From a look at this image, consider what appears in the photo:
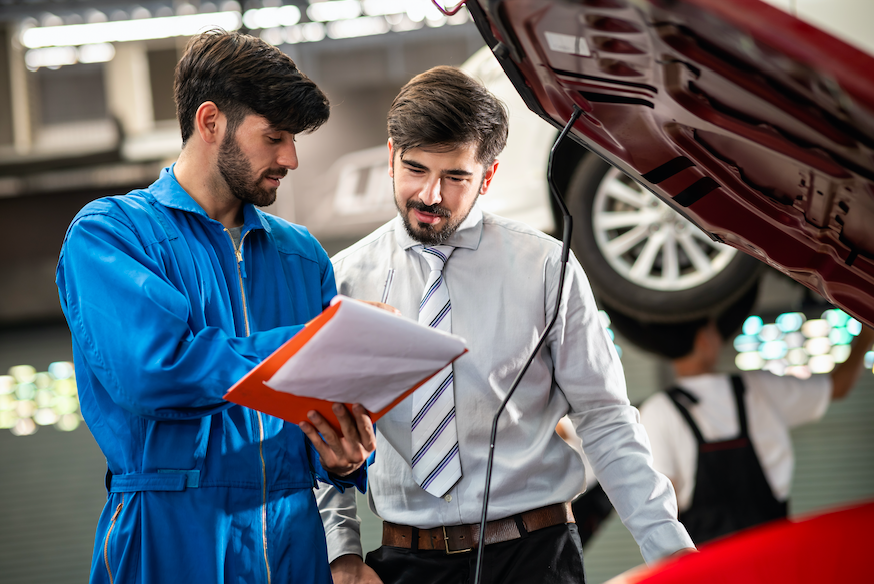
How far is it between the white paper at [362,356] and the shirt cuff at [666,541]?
0.63 metres

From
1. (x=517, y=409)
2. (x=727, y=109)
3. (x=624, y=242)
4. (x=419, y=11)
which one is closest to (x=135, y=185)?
(x=419, y=11)

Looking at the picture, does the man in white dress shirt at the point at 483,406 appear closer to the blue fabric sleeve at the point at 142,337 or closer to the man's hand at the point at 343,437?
the man's hand at the point at 343,437

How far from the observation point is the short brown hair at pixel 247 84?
4.65 feet

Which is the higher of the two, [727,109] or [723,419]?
[727,109]

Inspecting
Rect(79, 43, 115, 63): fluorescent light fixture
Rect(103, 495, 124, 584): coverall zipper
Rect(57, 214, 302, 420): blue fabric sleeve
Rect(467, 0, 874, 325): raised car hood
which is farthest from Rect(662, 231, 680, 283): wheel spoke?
Rect(79, 43, 115, 63): fluorescent light fixture

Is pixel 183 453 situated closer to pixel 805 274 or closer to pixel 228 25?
pixel 805 274

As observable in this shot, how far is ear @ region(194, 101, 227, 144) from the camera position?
144cm

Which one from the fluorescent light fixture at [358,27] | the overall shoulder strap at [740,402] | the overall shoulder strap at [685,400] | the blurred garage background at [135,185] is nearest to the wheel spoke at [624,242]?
the blurred garage background at [135,185]

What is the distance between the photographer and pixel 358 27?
4.22 m

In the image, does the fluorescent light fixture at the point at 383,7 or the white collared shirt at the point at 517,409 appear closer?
the white collared shirt at the point at 517,409

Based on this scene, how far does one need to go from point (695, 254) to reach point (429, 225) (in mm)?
2325

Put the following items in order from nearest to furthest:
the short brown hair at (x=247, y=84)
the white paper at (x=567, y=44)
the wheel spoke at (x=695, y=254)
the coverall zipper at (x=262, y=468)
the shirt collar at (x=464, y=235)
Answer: the white paper at (x=567, y=44) → the coverall zipper at (x=262, y=468) → the short brown hair at (x=247, y=84) → the shirt collar at (x=464, y=235) → the wheel spoke at (x=695, y=254)

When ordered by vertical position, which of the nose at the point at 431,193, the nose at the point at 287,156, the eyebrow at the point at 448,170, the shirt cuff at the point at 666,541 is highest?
the nose at the point at 287,156

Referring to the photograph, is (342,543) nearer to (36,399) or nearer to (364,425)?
(364,425)
